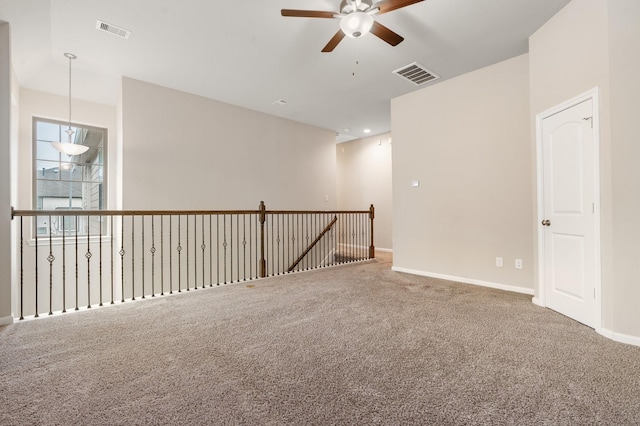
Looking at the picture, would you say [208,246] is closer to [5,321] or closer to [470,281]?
[5,321]

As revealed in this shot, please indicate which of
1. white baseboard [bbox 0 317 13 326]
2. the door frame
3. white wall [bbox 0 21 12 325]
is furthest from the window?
the door frame

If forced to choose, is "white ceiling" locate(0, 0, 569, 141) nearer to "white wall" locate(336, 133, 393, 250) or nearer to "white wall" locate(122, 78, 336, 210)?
"white wall" locate(122, 78, 336, 210)

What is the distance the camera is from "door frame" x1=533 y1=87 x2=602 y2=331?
2473 mm

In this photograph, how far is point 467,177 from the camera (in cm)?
411

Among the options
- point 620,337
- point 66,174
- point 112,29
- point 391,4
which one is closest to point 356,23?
point 391,4

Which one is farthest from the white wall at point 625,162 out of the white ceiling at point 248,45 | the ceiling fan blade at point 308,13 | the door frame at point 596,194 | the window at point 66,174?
the window at point 66,174

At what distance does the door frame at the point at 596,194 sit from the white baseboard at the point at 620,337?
0.16 feet

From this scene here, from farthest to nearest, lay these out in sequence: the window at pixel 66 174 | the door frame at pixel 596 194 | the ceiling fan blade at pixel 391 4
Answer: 1. the window at pixel 66 174
2. the door frame at pixel 596 194
3. the ceiling fan blade at pixel 391 4

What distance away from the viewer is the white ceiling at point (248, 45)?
279cm

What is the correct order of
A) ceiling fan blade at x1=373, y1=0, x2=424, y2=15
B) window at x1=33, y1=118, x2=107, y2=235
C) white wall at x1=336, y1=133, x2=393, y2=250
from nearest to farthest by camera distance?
Result: ceiling fan blade at x1=373, y1=0, x2=424, y2=15, window at x1=33, y1=118, x2=107, y2=235, white wall at x1=336, y1=133, x2=393, y2=250

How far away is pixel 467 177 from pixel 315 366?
3.39 meters

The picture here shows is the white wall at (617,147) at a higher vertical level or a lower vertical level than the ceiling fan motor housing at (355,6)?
lower

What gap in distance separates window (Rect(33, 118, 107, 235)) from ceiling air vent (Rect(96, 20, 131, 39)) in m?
2.60

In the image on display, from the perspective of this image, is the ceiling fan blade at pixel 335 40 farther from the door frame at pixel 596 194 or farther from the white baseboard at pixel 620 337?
the white baseboard at pixel 620 337
